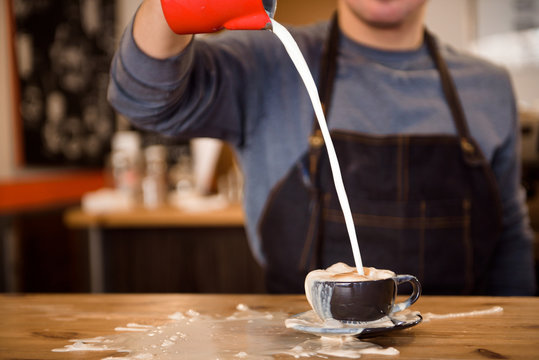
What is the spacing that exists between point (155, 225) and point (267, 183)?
158 centimetres

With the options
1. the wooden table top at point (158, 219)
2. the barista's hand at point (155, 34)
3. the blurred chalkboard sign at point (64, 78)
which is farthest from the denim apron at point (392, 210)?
the blurred chalkboard sign at point (64, 78)

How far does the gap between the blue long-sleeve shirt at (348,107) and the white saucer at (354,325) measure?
1.96 feet

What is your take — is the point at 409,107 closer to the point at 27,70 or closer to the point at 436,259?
the point at 436,259

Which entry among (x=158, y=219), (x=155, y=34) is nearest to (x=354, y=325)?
(x=155, y=34)

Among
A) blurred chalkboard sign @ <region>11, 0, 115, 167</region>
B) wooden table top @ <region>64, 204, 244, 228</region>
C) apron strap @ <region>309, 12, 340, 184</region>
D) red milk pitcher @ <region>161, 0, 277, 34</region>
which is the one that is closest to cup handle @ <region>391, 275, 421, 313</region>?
red milk pitcher @ <region>161, 0, 277, 34</region>

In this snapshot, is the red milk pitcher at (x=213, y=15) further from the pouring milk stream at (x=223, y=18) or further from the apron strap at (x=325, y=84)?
the apron strap at (x=325, y=84)

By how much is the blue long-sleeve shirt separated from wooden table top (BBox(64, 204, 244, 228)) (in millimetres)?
1330

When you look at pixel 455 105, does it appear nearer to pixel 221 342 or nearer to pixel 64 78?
pixel 221 342

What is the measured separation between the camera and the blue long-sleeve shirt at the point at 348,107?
1.39 meters

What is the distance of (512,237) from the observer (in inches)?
62.7

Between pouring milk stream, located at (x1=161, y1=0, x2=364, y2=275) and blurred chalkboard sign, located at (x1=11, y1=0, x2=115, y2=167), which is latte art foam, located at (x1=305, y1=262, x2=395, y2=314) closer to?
pouring milk stream, located at (x1=161, y1=0, x2=364, y2=275)

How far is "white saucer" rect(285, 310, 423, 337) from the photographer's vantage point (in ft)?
2.65

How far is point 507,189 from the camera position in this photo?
159 centimetres

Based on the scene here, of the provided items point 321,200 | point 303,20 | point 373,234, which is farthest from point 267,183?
point 303,20
